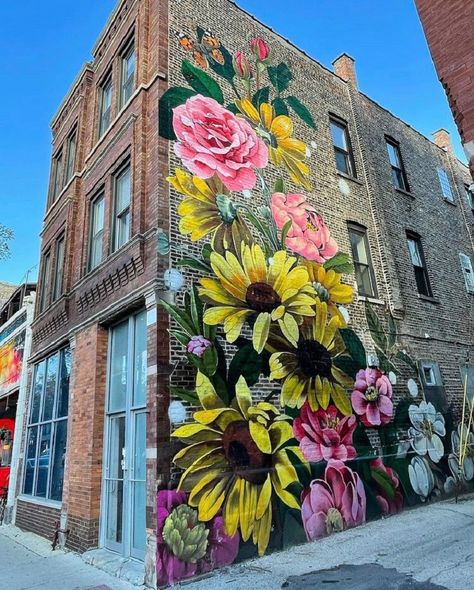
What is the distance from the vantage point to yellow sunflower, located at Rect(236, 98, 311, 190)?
9883 mm

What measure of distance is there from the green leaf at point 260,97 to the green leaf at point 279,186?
1800mm

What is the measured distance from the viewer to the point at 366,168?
1279 cm

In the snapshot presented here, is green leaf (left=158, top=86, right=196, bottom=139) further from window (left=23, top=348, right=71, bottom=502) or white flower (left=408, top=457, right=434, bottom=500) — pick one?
white flower (left=408, top=457, right=434, bottom=500)

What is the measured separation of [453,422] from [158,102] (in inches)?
400

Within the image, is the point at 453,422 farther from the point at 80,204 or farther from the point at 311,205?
the point at 80,204

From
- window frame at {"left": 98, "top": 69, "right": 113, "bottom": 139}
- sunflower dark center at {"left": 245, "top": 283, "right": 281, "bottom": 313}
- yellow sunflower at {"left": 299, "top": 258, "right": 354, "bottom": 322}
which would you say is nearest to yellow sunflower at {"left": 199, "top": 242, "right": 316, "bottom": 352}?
sunflower dark center at {"left": 245, "top": 283, "right": 281, "bottom": 313}

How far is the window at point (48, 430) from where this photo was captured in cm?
970

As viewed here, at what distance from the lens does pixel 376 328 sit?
34.0 feet

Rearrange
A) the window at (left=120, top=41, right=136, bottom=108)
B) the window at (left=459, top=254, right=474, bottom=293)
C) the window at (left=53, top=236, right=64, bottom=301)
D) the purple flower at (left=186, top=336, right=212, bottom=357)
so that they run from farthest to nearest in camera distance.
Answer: the window at (left=459, top=254, right=474, bottom=293) → the window at (left=53, top=236, right=64, bottom=301) → the window at (left=120, top=41, right=136, bottom=108) → the purple flower at (left=186, top=336, right=212, bottom=357)

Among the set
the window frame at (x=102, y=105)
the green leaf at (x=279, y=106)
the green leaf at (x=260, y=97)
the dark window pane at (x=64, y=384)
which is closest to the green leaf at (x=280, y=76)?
the green leaf at (x=279, y=106)

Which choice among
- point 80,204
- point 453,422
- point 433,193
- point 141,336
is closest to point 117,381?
point 141,336

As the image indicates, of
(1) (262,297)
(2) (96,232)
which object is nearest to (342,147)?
(1) (262,297)

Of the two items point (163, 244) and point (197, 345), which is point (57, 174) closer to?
point (163, 244)

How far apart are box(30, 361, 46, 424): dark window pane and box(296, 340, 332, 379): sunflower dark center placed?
714 cm
